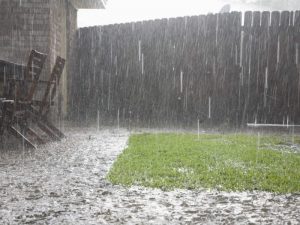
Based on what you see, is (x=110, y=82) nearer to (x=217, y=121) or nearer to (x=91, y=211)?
(x=217, y=121)

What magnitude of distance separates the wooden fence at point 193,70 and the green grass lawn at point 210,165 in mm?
3498

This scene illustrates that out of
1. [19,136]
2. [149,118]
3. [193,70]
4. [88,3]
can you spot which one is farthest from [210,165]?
[88,3]

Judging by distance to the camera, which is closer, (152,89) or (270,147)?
(270,147)

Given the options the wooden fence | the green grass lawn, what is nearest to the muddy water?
the green grass lawn

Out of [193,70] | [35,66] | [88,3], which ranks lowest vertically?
[35,66]

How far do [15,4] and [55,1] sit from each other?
1037 millimetres

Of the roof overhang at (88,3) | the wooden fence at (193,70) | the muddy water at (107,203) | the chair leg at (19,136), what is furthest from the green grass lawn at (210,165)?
the roof overhang at (88,3)

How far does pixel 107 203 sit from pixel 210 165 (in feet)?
5.80

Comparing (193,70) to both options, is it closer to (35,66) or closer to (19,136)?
(35,66)

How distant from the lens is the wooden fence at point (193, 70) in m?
10.1

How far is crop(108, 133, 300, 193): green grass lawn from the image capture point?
153 inches

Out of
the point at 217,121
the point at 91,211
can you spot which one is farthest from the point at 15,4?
the point at 91,211

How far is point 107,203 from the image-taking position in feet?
10.6

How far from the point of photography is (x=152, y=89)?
1158cm
